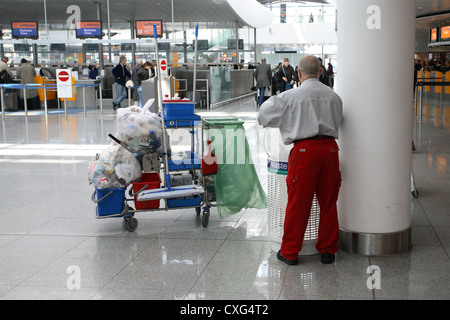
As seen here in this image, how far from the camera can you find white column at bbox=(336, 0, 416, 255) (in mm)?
4191

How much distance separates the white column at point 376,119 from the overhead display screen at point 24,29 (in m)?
23.9

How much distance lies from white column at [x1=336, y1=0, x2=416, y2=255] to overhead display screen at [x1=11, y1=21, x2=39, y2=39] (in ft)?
78.3

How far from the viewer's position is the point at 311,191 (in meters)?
4.04

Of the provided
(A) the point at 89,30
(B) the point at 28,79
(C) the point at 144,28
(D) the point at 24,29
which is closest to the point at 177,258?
(B) the point at 28,79

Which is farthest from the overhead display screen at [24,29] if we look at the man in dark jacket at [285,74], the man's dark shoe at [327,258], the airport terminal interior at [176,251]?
the man's dark shoe at [327,258]

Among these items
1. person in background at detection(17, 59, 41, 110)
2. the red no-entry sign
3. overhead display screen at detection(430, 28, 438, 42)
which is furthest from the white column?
overhead display screen at detection(430, 28, 438, 42)

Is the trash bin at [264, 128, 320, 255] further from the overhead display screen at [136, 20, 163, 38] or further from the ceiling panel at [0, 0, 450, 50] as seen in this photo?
the overhead display screen at [136, 20, 163, 38]

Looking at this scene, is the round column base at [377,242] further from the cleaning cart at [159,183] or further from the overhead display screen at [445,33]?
the overhead display screen at [445,33]

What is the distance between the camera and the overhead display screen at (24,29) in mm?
25484

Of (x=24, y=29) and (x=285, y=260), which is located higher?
(x=24, y=29)

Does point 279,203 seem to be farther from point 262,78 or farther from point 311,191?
point 262,78

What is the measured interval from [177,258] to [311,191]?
1185mm
